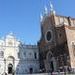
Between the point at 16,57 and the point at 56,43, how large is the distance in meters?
9.80

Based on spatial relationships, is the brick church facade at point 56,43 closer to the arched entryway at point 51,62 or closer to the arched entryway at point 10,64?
the arched entryway at point 51,62

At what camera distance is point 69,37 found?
129 ft

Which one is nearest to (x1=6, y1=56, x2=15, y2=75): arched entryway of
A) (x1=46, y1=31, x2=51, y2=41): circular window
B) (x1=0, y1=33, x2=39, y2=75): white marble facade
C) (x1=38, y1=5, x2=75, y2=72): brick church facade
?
(x1=0, y1=33, x2=39, y2=75): white marble facade

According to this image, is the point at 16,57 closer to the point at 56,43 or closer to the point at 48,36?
the point at 48,36

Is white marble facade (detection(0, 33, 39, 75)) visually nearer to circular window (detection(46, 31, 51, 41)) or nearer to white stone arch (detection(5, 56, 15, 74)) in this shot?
white stone arch (detection(5, 56, 15, 74))

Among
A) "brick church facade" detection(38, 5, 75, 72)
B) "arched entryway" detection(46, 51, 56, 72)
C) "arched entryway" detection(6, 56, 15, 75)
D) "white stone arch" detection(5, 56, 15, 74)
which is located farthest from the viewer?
"arched entryway" detection(6, 56, 15, 75)

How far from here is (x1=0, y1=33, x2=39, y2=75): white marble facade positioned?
44.1m

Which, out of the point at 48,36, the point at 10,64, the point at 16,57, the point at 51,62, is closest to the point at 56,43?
the point at 48,36

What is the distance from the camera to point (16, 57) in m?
45.1

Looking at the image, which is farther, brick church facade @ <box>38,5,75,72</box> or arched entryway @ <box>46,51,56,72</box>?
arched entryway @ <box>46,51,56,72</box>

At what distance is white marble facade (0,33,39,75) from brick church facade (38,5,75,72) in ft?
6.93

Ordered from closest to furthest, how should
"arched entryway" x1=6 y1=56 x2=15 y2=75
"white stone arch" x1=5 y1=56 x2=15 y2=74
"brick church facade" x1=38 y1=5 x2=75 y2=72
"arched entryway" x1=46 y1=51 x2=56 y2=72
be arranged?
1. "brick church facade" x1=38 y1=5 x2=75 y2=72
2. "arched entryway" x1=46 y1=51 x2=56 y2=72
3. "white stone arch" x1=5 y1=56 x2=15 y2=74
4. "arched entryway" x1=6 y1=56 x2=15 y2=75

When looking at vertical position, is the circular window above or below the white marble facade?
above

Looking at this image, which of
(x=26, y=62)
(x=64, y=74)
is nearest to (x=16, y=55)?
(x=26, y=62)
